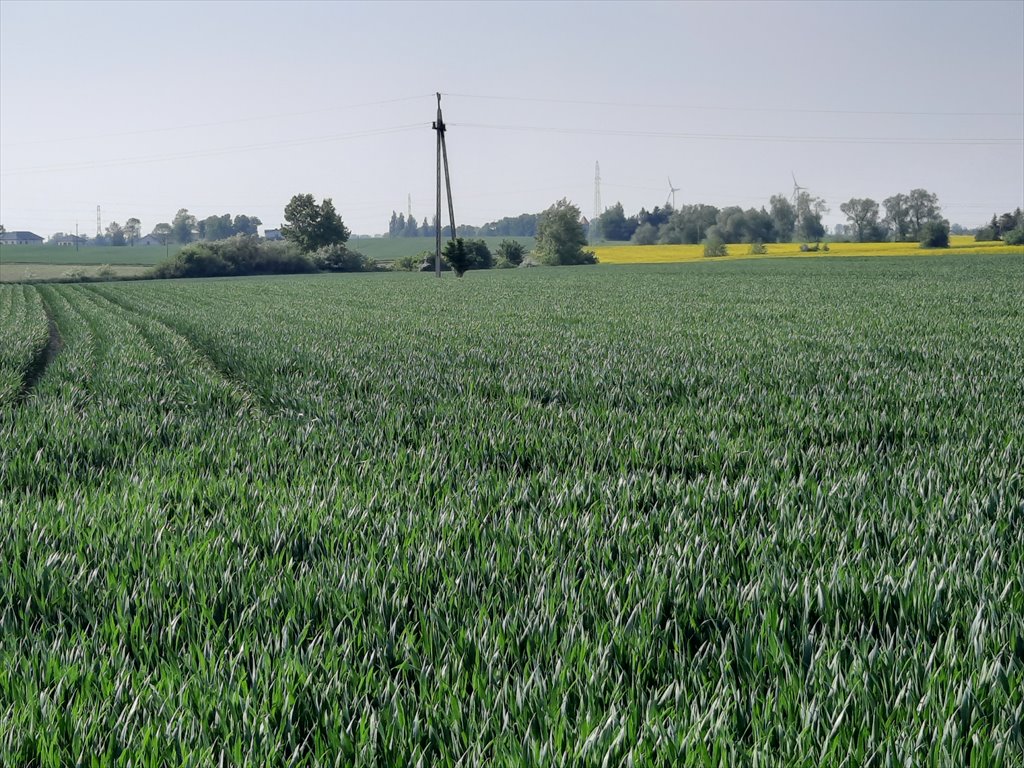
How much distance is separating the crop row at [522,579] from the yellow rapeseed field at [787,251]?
87131mm

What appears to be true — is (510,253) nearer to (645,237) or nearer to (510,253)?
(510,253)

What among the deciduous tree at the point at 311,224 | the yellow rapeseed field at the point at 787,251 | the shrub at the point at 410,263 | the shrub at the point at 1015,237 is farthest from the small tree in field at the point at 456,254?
the deciduous tree at the point at 311,224

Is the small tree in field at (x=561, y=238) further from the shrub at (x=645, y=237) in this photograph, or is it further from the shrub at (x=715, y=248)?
the shrub at (x=645, y=237)

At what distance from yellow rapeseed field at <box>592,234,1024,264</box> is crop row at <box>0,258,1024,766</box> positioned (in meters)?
87.1

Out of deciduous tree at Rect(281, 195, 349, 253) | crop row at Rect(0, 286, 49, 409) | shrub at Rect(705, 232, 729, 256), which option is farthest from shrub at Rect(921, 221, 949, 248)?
crop row at Rect(0, 286, 49, 409)

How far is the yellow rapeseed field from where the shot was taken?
8875 cm

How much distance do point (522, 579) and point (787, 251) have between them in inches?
4174

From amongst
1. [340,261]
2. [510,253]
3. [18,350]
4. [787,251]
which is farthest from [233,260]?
[18,350]

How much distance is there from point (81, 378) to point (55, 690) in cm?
979

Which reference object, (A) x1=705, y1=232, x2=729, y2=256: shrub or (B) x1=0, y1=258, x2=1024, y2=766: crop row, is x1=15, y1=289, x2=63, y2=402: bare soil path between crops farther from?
(A) x1=705, y1=232, x2=729, y2=256: shrub

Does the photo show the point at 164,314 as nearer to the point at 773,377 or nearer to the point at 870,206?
the point at 773,377

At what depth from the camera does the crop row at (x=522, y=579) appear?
7.58 feet

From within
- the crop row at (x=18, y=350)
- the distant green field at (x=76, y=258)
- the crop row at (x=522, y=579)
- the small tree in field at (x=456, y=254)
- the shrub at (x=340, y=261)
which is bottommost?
the crop row at (x=522, y=579)

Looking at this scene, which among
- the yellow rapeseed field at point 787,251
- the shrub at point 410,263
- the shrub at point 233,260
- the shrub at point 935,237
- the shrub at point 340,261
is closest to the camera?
the yellow rapeseed field at point 787,251
